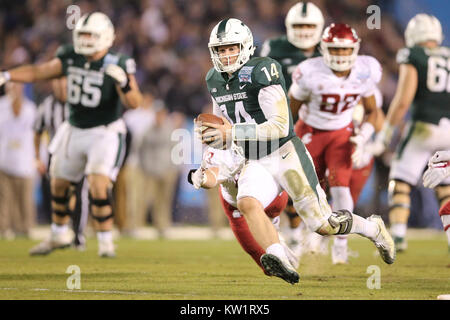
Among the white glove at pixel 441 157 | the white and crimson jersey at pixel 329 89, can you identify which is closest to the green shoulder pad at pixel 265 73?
the white glove at pixel 441 157

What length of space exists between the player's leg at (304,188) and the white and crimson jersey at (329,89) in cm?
164

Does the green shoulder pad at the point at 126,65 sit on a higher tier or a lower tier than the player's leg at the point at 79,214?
higher

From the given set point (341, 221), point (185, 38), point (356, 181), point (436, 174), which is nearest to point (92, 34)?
→ point (356, 181)

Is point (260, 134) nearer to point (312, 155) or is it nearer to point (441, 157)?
point (441, 157)

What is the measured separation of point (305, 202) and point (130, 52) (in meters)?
8.88

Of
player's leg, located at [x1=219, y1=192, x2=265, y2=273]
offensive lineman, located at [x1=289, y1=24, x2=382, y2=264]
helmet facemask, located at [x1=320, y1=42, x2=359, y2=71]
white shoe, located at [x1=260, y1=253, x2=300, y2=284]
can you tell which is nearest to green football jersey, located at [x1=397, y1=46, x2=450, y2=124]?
offensive lineman, located at [x1=289, y1=24, x2=382, y2=264]

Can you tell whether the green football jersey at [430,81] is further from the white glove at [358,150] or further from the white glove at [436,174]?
the white glove at [436,174]

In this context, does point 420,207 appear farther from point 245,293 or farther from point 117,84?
point 245,293

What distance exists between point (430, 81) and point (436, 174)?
326cm

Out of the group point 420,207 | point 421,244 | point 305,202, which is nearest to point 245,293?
point 305,202

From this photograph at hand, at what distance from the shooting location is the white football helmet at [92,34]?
7.84 meters

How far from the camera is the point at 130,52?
13641 mm
